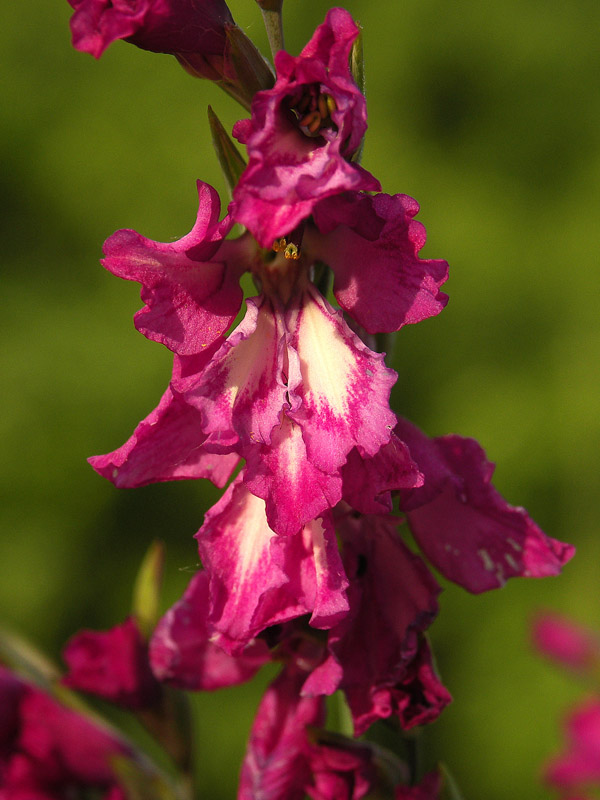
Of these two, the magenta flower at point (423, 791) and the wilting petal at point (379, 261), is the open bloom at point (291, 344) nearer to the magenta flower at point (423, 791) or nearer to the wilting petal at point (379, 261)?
the wilting petal at point (379, 261)

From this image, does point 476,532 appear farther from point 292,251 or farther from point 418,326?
point 418,326

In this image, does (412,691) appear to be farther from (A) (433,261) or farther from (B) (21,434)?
(B) (21,434)

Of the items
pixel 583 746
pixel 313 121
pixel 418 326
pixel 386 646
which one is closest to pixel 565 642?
pixel 583 746

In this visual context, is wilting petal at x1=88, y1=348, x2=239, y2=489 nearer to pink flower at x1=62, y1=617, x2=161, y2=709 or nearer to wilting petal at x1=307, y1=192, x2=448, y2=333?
wilting petal at x1=307, y1=192, x2=448, y2=333

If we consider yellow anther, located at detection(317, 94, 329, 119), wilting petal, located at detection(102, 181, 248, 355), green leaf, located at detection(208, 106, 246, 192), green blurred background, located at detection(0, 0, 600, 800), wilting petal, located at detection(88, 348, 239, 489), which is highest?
yellow anther, located at detection(317, 94, 329, 119)

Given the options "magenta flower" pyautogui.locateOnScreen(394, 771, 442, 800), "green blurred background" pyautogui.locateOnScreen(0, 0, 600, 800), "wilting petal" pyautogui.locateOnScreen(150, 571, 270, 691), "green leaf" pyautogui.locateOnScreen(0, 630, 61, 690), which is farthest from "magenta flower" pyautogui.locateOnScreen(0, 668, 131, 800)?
"green blurred background" pyautogui.locateOnScreen(0, 0, 600, 800)

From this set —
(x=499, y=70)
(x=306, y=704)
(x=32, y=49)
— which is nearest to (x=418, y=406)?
(x=499, y=70)
